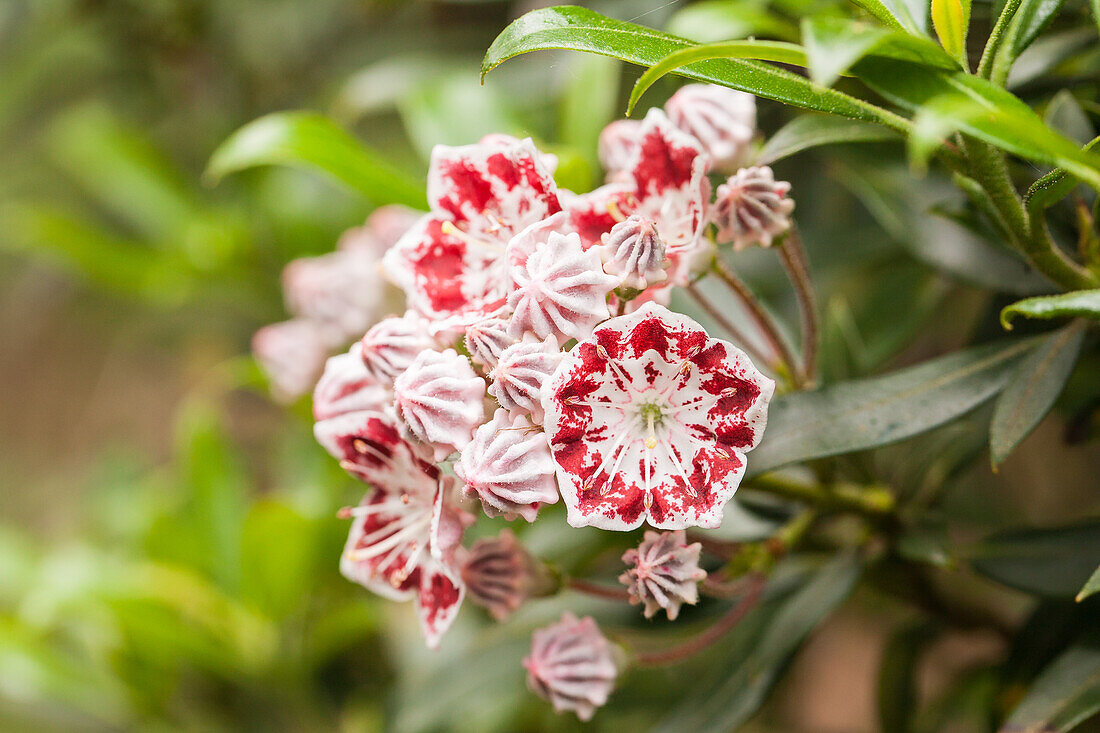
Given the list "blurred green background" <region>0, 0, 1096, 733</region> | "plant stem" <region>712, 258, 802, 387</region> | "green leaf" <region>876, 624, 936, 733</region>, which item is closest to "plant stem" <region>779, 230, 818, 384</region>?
"plant stem" <region>712, 258, 802, 387</region>

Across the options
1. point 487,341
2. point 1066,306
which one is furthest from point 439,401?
point 1066,306

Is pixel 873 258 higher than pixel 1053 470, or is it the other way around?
pixel 873 258

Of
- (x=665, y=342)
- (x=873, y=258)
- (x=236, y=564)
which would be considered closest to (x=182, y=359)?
(x=236, y=564)

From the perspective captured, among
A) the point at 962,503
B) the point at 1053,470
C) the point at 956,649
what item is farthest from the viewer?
the point at 956,649

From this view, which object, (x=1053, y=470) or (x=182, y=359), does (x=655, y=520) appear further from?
(x=182, y=359)

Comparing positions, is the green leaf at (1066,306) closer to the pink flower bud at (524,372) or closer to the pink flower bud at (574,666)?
the pink flower bud at (524,372)
